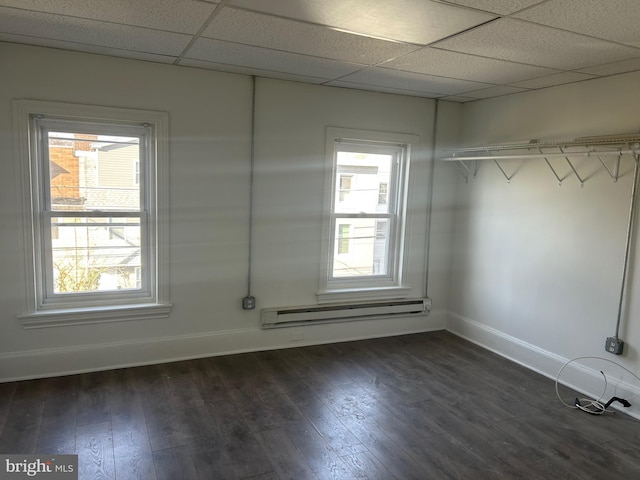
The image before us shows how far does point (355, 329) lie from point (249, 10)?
2.98m

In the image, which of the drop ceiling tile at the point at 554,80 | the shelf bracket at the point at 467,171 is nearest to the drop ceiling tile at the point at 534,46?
the drop ceiling tile at the point at 554,80

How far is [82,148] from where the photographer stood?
330 centimetres

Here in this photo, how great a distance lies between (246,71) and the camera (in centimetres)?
353

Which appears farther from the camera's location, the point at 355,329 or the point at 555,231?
the point at 355,329

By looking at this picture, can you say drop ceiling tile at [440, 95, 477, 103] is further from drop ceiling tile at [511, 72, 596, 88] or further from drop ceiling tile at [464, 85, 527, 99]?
drop ceiling tile at [511, 72, 596, 88]

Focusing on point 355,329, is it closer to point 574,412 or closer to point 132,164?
point 574,412

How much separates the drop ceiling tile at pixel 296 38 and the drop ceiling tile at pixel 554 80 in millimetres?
1233

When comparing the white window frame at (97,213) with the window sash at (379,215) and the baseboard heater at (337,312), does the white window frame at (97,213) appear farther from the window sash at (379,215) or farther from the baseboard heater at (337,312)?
the window sash at (379,215)

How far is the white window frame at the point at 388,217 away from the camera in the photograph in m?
4.07

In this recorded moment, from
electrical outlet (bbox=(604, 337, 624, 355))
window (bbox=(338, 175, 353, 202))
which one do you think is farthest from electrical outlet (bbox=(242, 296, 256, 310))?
electrical outlet (bbox=(604, 337, 624, 355))

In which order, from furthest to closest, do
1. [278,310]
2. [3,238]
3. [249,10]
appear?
1. [278,310]
2. [3,238]
3. [249,10]

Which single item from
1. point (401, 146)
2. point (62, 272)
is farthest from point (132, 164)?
point (401, 146)

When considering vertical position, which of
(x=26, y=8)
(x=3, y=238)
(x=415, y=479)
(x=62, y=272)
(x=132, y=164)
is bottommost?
(x=415, y=479)

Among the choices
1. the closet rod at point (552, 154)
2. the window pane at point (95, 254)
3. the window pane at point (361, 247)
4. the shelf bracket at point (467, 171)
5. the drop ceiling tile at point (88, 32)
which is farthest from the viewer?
the shelf bracket at point (467, 171)
